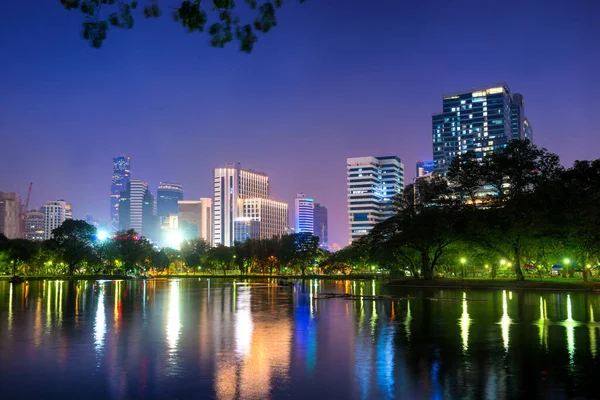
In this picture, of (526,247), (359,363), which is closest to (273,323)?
(359,363)

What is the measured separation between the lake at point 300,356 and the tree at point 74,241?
339ft

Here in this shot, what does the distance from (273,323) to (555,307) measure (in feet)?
70.4

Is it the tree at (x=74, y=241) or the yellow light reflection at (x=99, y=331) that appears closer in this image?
the yellow light reflection at (x=99, y=331)

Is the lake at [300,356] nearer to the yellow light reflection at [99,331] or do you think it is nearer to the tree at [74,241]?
the yellow light reflection at [99,331]

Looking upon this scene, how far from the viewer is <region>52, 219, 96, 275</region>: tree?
5020 inches

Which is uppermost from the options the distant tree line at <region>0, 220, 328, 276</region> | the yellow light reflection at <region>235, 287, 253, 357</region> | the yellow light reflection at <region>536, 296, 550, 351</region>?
the distant tree line at <region>0, 220, 328, 276</region>

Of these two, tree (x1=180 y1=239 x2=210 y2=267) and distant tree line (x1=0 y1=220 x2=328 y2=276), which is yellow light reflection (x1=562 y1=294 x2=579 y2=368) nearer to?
distant tree line (x1=0 y1=220 x2=328 y2=276)

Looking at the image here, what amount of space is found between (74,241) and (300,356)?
12317 cm

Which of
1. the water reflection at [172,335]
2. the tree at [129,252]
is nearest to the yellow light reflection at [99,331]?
the water reflection at [172,335]

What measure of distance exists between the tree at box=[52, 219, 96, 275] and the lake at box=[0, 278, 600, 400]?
339 feet

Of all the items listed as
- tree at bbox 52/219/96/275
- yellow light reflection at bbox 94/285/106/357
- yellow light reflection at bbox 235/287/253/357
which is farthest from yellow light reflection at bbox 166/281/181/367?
tree at bbox 52/219/96/275

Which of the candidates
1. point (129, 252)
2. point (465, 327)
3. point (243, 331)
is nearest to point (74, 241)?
point (129, 252)

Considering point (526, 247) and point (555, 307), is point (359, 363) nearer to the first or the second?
point (555, 307)

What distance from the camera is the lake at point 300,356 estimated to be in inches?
515
